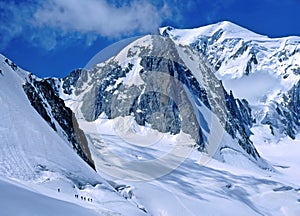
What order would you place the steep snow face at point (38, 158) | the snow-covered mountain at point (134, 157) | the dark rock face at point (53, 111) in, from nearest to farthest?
the steep snow face at point (38, 158)
the snow-covered mountain at point (134, 157)
the dark rock face at point (53, 111)

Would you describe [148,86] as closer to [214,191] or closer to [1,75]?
[214,191]

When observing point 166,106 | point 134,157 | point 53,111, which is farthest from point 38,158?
point 166,106

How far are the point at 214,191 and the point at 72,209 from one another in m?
68.1

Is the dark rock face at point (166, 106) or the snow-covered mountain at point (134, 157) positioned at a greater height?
the dark rock face at point (166, 106)

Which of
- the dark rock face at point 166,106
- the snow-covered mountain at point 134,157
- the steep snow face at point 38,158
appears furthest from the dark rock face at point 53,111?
the dark rock face at point 166,106

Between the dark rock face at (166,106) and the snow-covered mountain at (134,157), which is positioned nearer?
the snow-covered mountain at (134,157)

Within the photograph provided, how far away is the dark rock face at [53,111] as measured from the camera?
54188mm

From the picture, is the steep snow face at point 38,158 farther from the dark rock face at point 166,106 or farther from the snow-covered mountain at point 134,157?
the dark rock face at point 166,106

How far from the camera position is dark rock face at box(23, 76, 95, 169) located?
178 ft

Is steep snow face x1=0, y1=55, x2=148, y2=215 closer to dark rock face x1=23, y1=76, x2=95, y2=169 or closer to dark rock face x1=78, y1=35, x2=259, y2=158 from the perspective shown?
dark rock face x1=23, y1=76, x2=95, y2=169

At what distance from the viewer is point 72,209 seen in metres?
22.6

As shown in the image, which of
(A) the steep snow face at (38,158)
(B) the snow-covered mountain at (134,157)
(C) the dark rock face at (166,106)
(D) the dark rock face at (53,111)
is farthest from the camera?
(C) the dark rock face at (166,106)

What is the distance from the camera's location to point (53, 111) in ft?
197

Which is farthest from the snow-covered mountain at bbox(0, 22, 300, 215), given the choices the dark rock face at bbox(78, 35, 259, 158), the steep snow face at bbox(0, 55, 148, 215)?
the dark rock face at bbox(78, 35, 259, 158)
